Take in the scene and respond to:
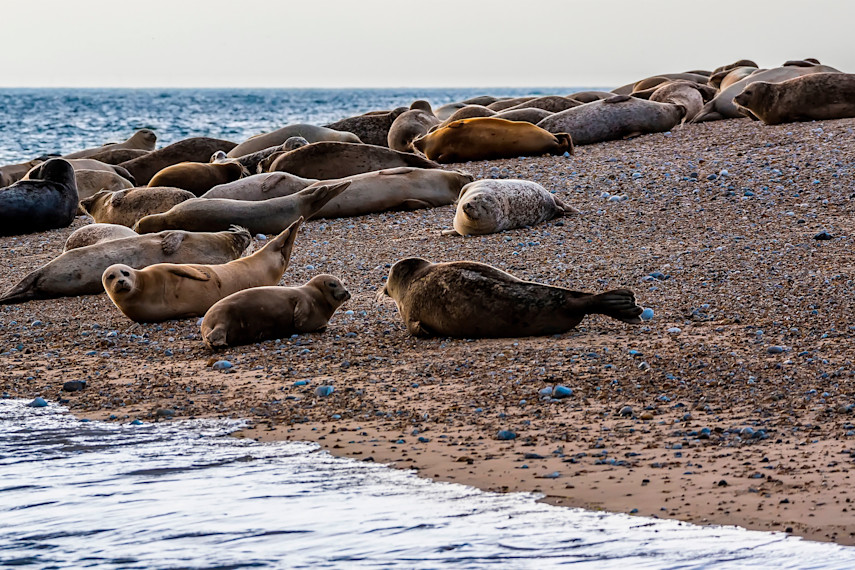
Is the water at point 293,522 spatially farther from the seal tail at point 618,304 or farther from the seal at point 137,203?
the seal at point 137,203

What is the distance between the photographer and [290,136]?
42.3ft

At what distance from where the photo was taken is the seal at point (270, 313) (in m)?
5.29

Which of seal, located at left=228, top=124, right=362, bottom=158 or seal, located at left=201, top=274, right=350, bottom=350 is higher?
seal, located at left=228, top=124, right=362, bottom=158

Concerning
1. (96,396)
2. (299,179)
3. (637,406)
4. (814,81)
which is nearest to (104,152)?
(299,179)

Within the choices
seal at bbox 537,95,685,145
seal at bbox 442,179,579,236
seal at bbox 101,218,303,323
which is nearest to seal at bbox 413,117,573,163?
seal at bbox 537,95,685,145

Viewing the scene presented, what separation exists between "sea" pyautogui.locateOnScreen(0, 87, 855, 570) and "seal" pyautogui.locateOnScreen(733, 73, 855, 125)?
832 cm

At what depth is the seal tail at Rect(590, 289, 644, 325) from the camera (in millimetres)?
4957

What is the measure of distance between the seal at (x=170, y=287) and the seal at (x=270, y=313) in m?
0.57

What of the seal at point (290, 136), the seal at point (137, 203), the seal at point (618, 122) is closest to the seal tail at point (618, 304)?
the seal at point (137, 203)

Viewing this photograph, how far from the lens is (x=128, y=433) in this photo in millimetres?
4016

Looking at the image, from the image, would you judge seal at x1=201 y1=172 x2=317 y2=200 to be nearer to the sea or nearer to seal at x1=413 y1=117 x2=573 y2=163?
seal at x1=413 y1=117 x2=573 y2=163

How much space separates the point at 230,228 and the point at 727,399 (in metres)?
4.96

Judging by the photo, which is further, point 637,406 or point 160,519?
point 637,406

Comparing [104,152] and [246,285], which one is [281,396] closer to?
[246,285]
